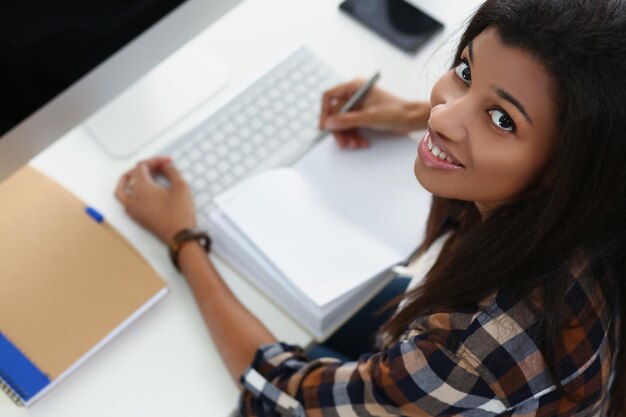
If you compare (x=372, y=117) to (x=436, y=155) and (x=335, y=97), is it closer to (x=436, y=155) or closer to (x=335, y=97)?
(x=335, y=97)

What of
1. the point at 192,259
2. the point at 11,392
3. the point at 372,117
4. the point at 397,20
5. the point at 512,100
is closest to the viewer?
the point at 512,100

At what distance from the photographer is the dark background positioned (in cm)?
83

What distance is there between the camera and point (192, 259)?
1.01 m

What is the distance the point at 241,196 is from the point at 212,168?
0.08 m

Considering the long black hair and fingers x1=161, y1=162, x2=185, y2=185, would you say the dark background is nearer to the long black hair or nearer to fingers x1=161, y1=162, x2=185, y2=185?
fingers x1=161, y1=162, x2=185, y2=185

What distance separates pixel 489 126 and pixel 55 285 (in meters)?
0.57

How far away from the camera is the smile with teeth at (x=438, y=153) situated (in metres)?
0.78

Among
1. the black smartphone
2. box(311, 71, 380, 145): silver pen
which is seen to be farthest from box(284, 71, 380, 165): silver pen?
the black smartphone

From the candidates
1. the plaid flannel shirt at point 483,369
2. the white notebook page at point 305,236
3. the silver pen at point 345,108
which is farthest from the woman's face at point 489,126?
the silver pen at point 345,108

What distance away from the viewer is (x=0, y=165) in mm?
897

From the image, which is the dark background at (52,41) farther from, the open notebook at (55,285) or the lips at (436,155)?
the lips at (436,155)

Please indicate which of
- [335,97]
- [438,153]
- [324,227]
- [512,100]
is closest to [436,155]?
[438,153]

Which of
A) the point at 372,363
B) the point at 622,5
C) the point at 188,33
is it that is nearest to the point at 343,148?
the point at 188,33

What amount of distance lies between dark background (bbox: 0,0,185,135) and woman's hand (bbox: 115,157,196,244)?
7.8 inches
